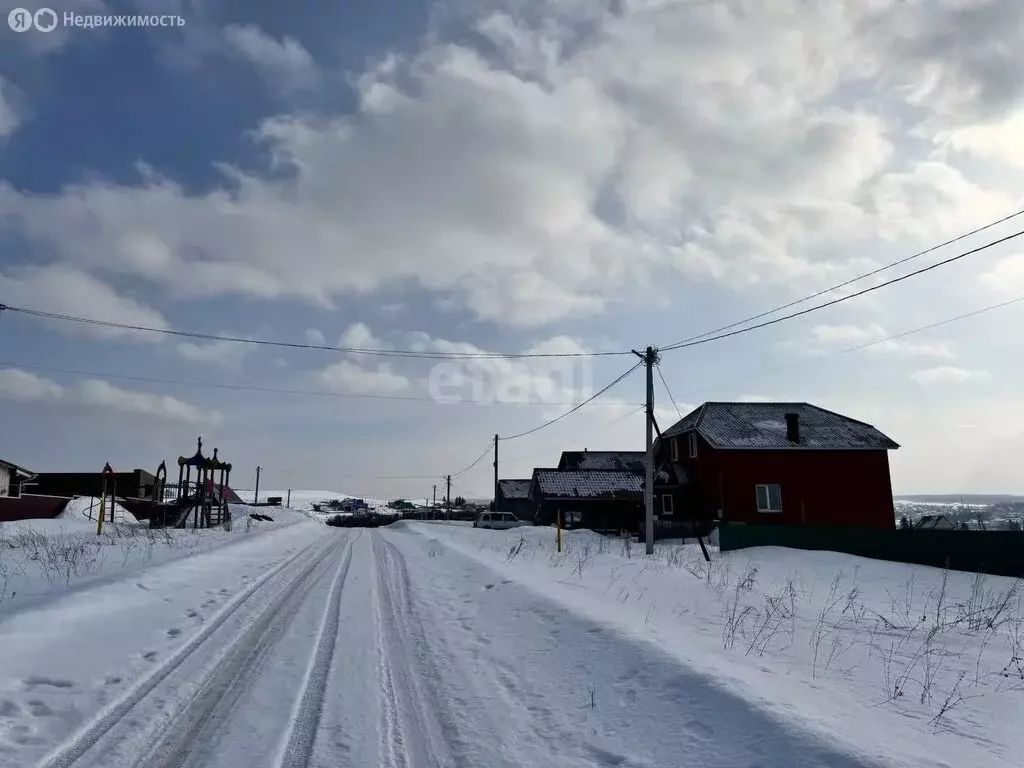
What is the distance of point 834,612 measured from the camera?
12297mm

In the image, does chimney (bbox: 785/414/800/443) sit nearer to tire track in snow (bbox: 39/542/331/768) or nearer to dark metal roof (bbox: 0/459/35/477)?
tire track in snow (bbox: 39/542/331/768)

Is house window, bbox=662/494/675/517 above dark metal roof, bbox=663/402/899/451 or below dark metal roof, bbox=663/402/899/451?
below

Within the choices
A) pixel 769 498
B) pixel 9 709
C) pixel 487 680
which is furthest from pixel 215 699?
pixel 769 498

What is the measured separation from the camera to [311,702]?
5848mm

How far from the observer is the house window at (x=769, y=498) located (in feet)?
126

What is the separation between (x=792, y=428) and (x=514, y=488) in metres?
33.4

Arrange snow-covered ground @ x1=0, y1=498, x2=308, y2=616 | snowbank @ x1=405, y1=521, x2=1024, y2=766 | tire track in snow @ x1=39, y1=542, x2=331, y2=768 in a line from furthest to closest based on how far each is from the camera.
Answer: snow-covered ground @ x1=0, y1=498, x2=308, y2=616 < snowbank @ x1=405, y1=521, x2=1024, y2=766 < tire track in snow @ x1=39, y1=542, x2=331, y2=768

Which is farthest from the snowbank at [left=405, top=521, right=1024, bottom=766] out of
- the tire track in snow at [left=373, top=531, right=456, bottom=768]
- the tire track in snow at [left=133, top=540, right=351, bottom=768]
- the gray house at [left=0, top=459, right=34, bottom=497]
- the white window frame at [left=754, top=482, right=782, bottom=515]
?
the gray house at [left=0, top=459, right=34, bottom=497]

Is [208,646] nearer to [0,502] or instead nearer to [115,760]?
[115,760]

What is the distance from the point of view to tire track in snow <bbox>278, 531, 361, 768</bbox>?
4738 mm

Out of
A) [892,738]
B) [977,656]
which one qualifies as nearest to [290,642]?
[892,738]

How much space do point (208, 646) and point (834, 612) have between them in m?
10.6

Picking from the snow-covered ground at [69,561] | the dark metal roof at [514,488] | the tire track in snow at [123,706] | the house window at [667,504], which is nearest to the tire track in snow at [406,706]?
the tire track in snow at [123,706]

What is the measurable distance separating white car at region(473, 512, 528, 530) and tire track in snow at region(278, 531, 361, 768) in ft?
125
